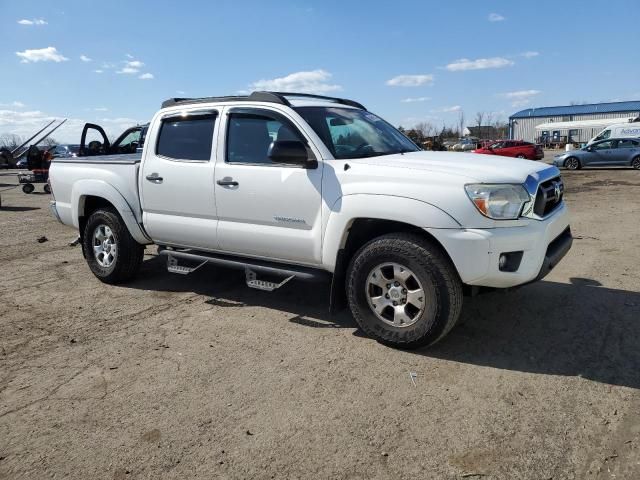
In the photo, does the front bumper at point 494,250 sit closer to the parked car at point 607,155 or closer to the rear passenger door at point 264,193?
the rear passenger door at point 264,193

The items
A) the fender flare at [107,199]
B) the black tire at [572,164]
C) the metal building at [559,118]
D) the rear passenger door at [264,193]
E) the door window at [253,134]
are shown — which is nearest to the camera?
the rear passenger door at [264,193]

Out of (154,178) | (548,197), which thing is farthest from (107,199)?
(548,197)

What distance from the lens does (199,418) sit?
312cm

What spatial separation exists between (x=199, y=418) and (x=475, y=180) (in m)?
2.40

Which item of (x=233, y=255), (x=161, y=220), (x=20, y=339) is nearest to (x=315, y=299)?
(x=233, y=255)

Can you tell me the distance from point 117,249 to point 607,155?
22622 millimetres

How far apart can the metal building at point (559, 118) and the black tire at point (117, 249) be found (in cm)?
7343

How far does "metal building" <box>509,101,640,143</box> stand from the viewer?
7138 centimetres

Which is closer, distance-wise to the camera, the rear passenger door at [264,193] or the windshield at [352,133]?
the rear passenger door at [264,193]

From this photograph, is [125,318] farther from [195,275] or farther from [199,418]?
[199,418]

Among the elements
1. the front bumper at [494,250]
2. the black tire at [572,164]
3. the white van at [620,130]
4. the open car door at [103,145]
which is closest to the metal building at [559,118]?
the white van at [620,130]

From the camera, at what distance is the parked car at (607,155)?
22.0 meters

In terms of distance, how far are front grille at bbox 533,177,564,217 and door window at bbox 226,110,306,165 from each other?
6.77 feet

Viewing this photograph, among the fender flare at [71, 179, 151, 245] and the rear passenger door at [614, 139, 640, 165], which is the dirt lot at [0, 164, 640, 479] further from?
the rear passenger door at [614, 139, 640, 165]
